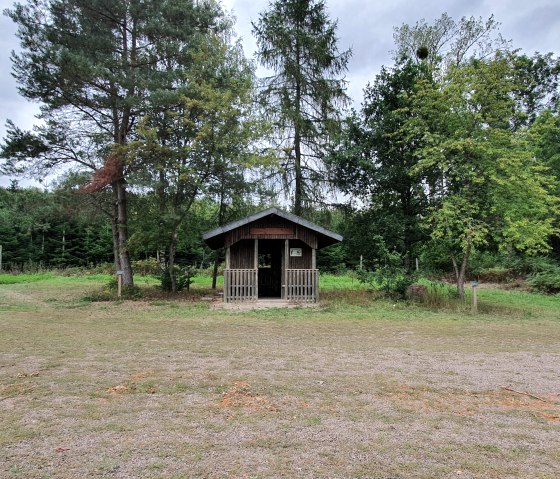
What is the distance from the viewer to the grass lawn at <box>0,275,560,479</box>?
2996 mm

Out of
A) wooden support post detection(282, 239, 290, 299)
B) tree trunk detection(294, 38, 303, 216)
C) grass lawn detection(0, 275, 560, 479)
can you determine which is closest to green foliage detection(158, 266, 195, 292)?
wooden support post detection(282, 239, 290, 299)

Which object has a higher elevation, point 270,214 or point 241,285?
point 270,214

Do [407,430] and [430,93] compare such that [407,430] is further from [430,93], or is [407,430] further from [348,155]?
[348,155]

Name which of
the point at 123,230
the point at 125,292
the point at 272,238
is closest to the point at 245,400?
the point at 272,238

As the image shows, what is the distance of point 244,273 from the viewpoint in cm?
1406

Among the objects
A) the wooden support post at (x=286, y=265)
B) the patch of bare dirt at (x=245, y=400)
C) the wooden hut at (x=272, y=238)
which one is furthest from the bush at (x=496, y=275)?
the patch of bare dirt at (x=245, y=400)

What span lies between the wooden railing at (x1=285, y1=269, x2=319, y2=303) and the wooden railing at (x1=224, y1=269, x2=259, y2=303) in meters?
1.17

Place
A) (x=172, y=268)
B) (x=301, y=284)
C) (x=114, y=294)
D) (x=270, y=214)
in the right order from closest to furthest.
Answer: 1. (x=270, y=214)
2. (x=301, y=284)
3. (x=114, y=294)
4. (x=172, y=268)

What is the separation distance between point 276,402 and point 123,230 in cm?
1343

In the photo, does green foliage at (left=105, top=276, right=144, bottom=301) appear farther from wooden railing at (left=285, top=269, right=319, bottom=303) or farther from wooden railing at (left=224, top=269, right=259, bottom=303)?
wooden railing at (left=285, top=269, right=319, bottom=303)

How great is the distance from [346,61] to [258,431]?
1917 centimetres

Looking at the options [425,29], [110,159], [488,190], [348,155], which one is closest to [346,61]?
[348,155]

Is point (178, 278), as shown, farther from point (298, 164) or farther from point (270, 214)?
point (298, 164)

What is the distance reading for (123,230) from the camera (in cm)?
1616
